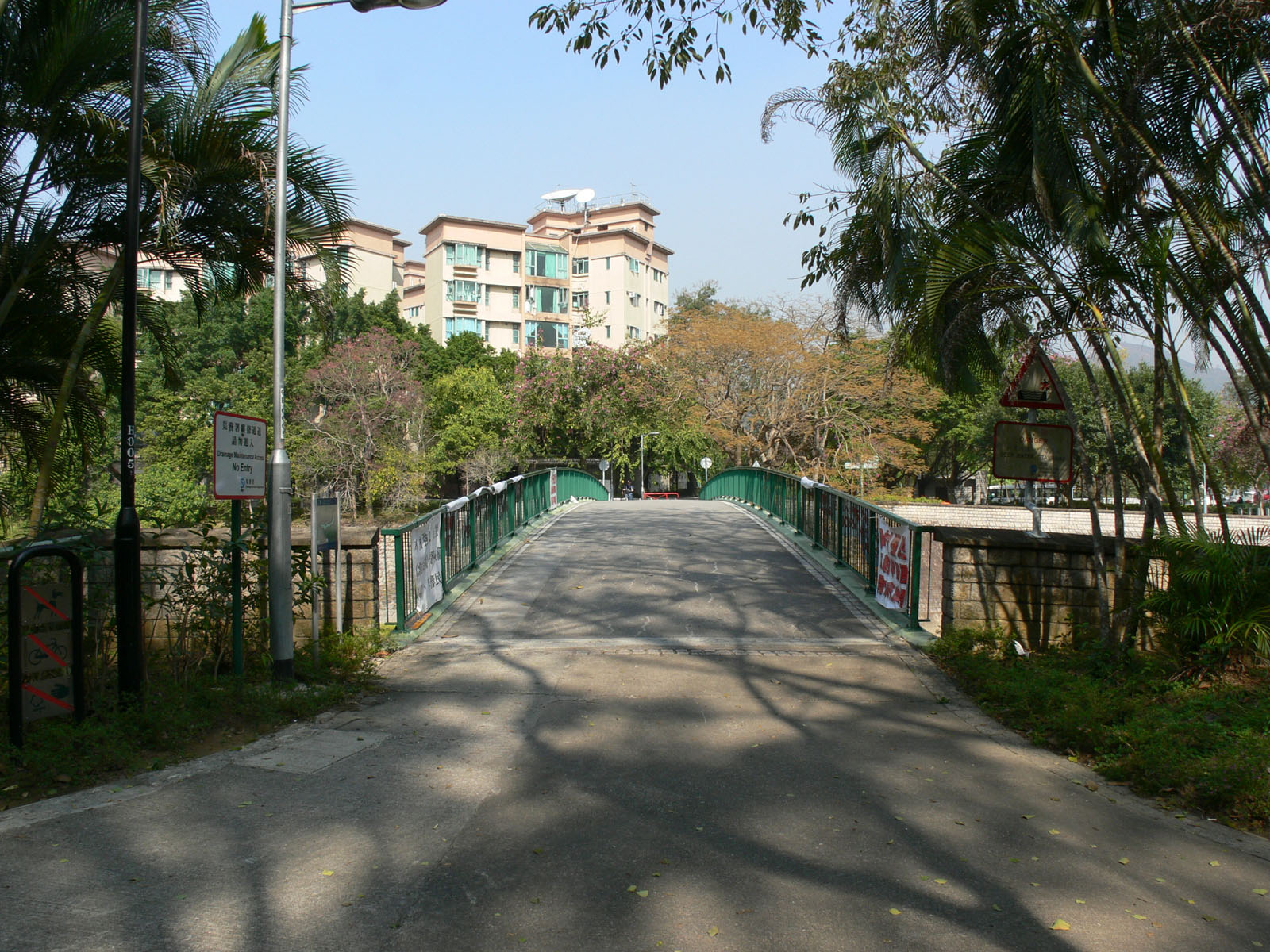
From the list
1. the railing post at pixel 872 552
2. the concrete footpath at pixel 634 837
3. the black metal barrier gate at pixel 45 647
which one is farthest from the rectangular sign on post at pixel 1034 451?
the black metal barrier gate at pixel 45 647

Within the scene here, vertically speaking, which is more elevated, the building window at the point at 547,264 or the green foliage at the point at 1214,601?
the building window at the point at 547,264

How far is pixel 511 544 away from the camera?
1605cm

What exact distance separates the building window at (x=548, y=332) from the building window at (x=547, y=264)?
3608 mm

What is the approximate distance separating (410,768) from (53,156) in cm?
787

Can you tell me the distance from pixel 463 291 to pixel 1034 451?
61913mm

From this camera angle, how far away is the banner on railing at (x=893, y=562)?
1009 centimetres

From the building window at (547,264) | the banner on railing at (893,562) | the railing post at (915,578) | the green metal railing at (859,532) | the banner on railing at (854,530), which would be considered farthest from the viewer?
the building window at (547,264)

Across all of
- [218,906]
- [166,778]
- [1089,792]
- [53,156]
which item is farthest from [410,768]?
[53,156]

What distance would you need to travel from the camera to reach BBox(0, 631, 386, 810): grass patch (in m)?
5.46

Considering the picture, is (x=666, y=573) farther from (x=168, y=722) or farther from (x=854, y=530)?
(x=168, y=722)

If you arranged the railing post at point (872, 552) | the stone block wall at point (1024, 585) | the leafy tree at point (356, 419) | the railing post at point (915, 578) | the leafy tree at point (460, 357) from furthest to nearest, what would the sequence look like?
the leafy tree at point (460, 357), the leafy tree at point (356, 419), the railing post at point (872, 552), the railing post at point (915, 578), the stone block wall at point (1024, 585)

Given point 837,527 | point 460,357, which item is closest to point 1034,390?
point 837,527

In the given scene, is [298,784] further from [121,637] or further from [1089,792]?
[1089,792]

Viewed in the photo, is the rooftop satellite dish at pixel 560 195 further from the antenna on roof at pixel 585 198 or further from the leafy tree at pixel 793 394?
the leafy tree at pixel 793 394
